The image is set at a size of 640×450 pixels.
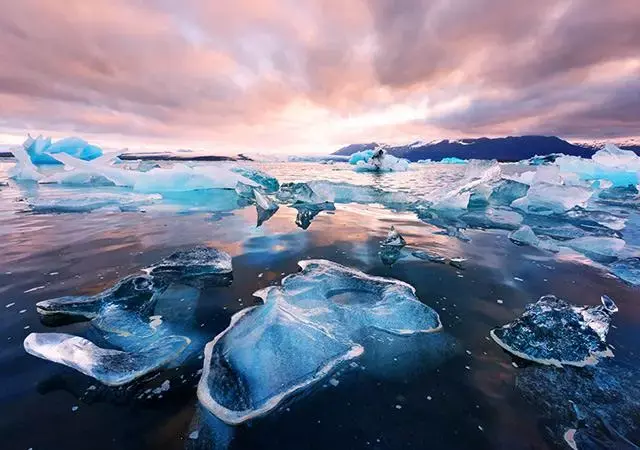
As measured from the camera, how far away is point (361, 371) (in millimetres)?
2193

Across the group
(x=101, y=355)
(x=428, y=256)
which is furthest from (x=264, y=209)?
(x=101, y=355)

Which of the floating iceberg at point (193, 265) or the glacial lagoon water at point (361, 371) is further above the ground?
the floating iceberg at point (193, 265)

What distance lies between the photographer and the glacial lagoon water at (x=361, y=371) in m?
1.68

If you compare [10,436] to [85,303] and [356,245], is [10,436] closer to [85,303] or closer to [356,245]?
[85,303]

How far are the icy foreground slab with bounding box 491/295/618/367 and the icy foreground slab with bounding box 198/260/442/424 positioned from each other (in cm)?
59

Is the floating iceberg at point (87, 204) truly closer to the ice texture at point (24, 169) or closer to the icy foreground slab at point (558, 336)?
the ice texture at point (24, 169)

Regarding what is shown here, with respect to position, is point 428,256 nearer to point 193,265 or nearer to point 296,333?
point 296,333

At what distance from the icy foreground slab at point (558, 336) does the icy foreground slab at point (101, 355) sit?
263 cm

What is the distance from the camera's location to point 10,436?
162 centimetres

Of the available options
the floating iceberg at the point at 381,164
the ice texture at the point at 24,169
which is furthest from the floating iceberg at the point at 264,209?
the floating iceberg at the point at 381,164

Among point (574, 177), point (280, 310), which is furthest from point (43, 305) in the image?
point (574, 177)

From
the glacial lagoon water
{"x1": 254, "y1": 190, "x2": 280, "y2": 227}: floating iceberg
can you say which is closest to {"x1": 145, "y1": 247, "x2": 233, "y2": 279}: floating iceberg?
the glacial lagoon water

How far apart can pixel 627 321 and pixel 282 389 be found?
3.21 metres

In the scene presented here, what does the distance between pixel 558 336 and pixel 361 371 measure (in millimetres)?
1625
